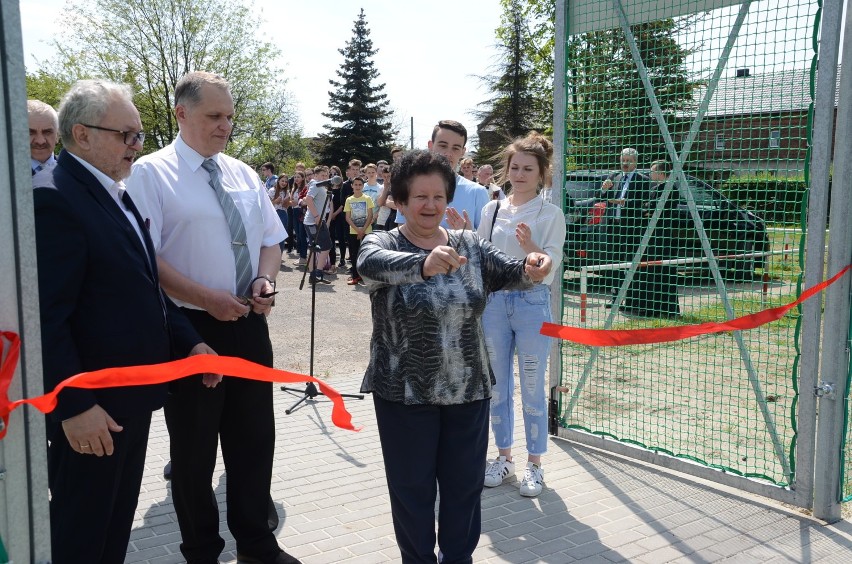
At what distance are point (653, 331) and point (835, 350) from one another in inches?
A: 39.1

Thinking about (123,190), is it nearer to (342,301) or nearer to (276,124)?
(342,301)

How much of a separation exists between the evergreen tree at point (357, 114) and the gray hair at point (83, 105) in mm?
43138

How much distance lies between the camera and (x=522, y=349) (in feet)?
15.0

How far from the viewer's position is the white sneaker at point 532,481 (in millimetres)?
4535

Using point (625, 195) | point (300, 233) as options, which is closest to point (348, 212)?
point (300, 233)

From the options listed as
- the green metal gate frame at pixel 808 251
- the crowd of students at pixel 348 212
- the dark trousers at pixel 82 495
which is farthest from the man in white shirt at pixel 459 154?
the crowd of students at pixel 348 212

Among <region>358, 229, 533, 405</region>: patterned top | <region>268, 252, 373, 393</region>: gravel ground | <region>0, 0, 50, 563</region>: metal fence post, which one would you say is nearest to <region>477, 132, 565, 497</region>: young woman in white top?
<region>358, 229, 533, 405</region>: patterned top

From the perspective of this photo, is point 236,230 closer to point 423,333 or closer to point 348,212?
point 423,333

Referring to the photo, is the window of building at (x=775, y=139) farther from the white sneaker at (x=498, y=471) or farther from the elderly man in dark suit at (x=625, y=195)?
the white sneaker at (x=498, y=471)

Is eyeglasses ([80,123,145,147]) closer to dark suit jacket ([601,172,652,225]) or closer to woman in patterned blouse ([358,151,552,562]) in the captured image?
woman in patterned blouse ([358,151,552,562])

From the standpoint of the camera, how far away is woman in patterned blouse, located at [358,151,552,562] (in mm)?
2969

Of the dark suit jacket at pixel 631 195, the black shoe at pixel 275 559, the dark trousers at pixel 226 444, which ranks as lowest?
the black shoe at pixel 275 559

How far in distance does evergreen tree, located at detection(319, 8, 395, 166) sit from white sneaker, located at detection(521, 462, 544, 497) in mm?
41783

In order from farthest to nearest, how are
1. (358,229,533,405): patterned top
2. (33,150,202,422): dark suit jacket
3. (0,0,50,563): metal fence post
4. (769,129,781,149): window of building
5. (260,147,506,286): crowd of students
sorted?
(260,147,506,286): crowd of students < (769,129,781,149): window of building < (358,229,533,405): patterned top < (33,150,202,422): dark suit jacket < (0,0,50,563): metal fence post
